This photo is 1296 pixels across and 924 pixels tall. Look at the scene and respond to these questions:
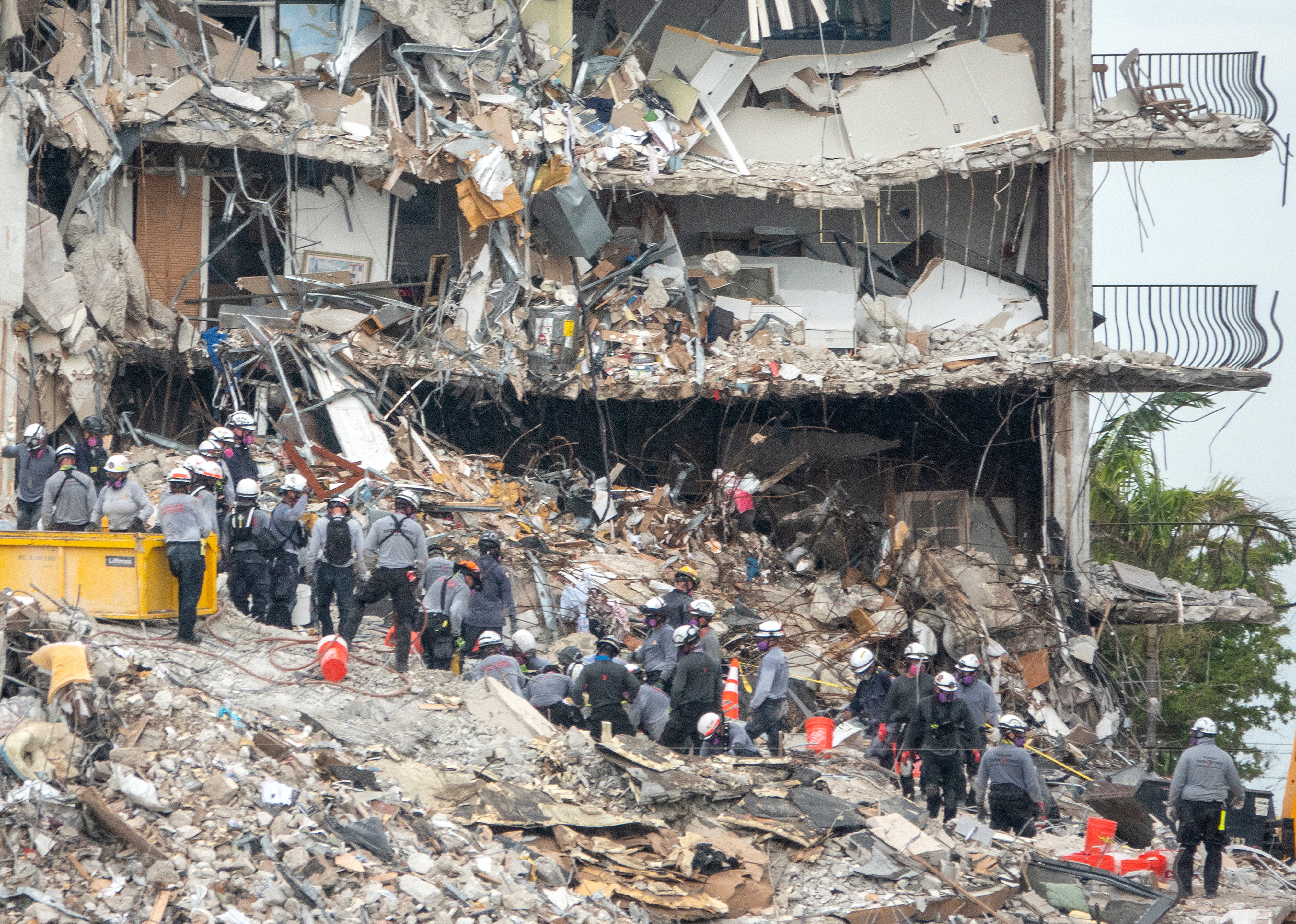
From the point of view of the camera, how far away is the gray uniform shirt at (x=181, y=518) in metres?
11.2

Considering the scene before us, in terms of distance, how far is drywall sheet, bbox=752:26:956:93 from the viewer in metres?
21.0

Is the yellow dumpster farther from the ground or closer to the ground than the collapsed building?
closer to the ground

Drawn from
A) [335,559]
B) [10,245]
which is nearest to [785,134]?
[10,245]

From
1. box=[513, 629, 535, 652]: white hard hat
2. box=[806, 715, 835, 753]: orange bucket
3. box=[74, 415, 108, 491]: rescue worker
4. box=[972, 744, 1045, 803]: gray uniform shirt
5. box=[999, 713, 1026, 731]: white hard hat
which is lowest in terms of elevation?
box=[806, 715, 835, 753]: orange bucket

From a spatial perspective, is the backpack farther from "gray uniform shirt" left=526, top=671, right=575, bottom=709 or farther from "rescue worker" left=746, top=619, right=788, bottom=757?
"rescue worker" left=746, top=619, right=788, bottom=757

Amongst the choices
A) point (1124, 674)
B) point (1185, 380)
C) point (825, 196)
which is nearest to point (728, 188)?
point (825, 196)

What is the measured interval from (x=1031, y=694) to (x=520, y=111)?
9.89 metres

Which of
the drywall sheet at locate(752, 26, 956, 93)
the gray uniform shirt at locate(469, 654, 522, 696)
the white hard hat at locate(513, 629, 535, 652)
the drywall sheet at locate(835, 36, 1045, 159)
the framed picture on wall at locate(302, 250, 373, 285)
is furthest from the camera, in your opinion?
the drywall sheet at locate(752, 26, 956, 93)

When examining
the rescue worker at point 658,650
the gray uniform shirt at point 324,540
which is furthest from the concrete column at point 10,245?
Answer: the rescue worker at point 658,650

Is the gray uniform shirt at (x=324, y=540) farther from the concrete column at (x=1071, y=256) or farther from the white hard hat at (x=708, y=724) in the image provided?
the concrete column at (x=1071, y=256)

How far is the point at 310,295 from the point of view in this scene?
61.8 ft

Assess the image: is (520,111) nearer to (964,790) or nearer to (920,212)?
(920,212)

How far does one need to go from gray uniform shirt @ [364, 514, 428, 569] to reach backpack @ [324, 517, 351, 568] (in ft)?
0.57

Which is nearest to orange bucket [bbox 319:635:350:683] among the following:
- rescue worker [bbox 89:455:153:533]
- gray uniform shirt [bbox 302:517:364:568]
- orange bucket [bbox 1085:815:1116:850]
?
gray uniform shirt [bbox 302:517:364:568]
